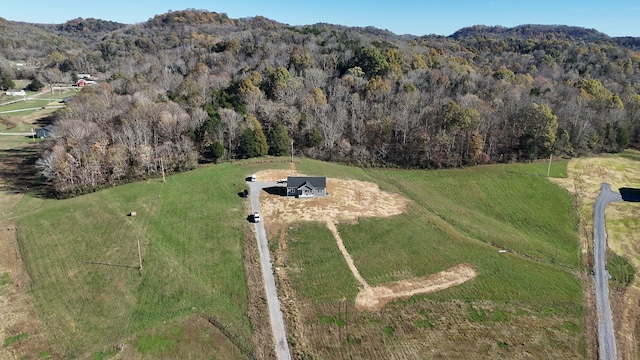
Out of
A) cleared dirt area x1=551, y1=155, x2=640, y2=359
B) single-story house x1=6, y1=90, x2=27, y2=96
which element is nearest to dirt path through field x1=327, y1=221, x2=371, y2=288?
cleared dirt area x1=551, y1=155, x2=640, y2=359

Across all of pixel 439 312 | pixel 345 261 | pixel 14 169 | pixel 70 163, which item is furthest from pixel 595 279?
pixel 14 169

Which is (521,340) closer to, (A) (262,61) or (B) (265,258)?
(B) (265,258)

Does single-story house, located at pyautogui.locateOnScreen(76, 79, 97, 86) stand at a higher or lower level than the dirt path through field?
higher

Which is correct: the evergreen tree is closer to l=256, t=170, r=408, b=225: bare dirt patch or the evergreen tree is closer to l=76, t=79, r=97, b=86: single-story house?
l=256, t=170, r=408, b=225: bare dirt patch

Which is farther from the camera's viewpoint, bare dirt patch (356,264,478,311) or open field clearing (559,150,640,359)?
bare dirt patch (356,264,478,311)

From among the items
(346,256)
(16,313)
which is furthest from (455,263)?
(16,313)

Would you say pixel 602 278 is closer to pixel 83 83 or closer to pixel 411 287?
A: pixel 411 287
